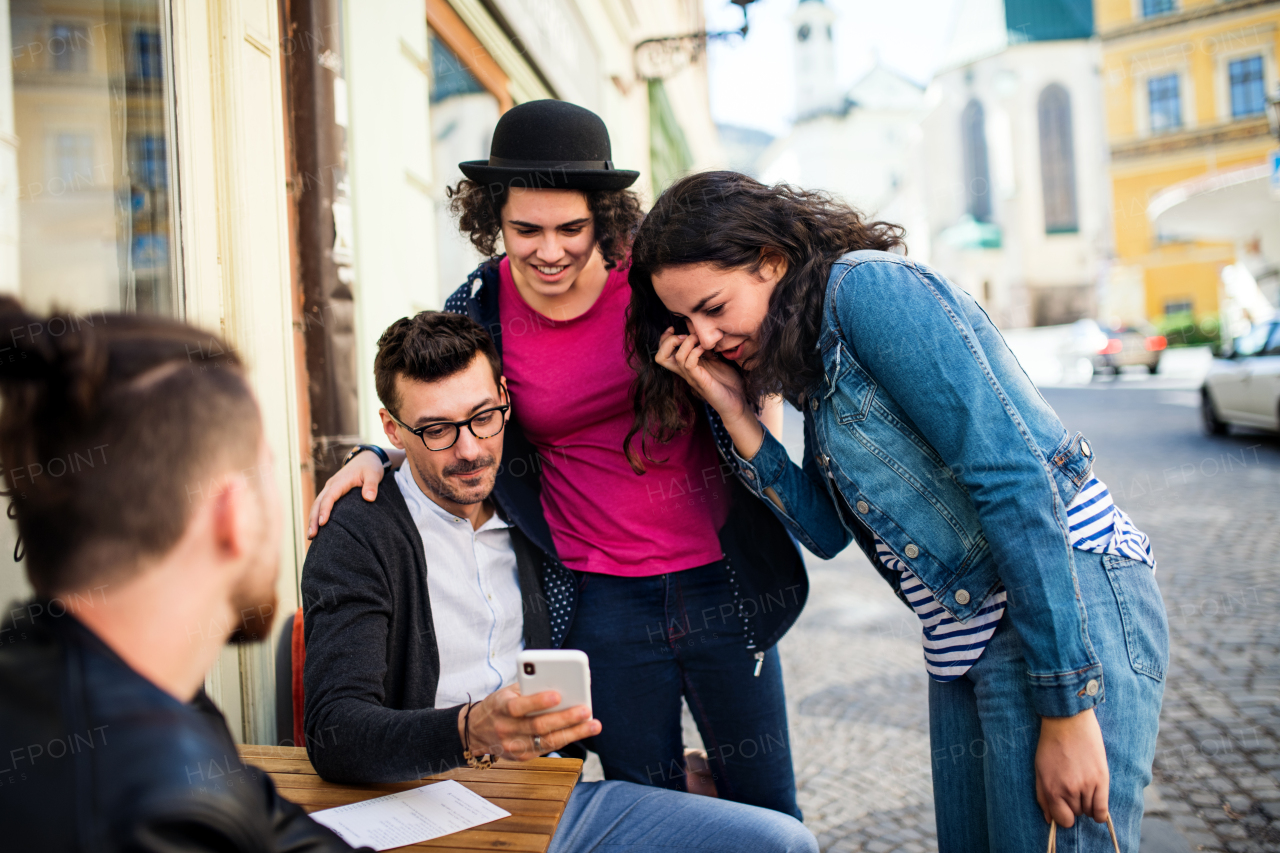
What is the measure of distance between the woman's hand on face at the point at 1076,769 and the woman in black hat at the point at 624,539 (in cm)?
91

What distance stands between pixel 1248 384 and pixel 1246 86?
28.5 meters

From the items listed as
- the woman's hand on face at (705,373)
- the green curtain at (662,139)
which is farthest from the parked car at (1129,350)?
the woman's hand on face at (705,373)

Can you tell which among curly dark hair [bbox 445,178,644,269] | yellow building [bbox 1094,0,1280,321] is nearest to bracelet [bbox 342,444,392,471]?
curly dark hair [bbox 445,178,644,269]

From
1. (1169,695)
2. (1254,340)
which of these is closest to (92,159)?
(1169,695)

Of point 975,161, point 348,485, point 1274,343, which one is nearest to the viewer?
point 348,485

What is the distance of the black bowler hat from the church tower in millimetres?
65871

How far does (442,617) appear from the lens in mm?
2207

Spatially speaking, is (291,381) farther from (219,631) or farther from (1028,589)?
(1028,589)

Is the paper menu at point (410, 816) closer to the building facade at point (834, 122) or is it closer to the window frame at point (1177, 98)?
the window frame at point (1177, 98)

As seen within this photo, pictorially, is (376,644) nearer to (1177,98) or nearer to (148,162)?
(148,162)

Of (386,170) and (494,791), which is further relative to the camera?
(386,170)

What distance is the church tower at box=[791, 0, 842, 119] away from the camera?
6328 centimetres

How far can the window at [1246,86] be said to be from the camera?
31094 mm

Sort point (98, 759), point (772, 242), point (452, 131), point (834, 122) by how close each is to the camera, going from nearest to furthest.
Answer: point (98, 759) < point (772, 242) < point (452, 131) < point (834, 122)
